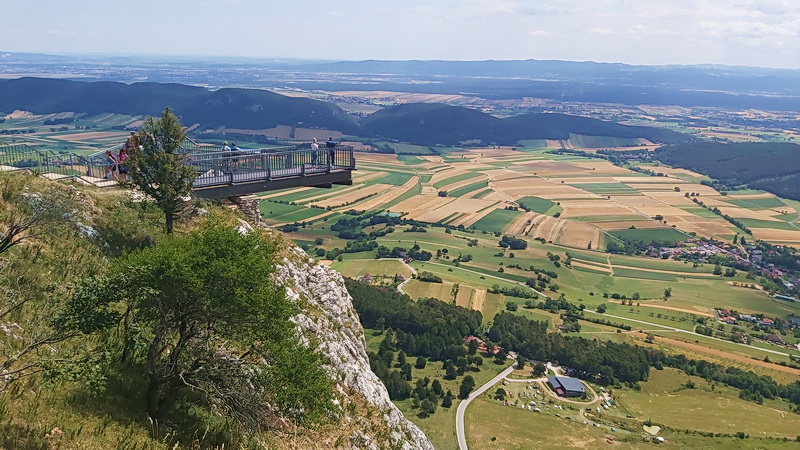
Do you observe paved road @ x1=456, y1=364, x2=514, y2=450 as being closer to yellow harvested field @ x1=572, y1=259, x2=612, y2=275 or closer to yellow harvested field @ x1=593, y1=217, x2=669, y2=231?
yellow harvested field @ x1=572, y1=259, x2=612, y2=275

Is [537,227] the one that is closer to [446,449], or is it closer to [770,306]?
[770,306]

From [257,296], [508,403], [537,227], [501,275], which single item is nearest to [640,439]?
[508,403]

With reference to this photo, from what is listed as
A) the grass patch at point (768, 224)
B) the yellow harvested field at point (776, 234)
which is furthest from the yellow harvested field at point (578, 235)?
the grass patch at point (768, 224)

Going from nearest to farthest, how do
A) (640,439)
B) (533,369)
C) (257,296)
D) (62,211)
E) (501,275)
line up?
(257,296)
(62,211)
(640,439)
(533,369)
(501,275)

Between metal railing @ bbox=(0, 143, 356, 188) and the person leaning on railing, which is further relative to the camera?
metal railing @ bbox=(0, 143, 356, 188)

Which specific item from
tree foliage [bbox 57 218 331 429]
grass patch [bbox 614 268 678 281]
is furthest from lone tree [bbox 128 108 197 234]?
grass patch [bbox 614 268 678 281]

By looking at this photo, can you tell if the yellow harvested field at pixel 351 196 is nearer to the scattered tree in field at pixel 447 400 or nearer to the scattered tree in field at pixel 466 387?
the scattered tree in field at pixel 466 387
